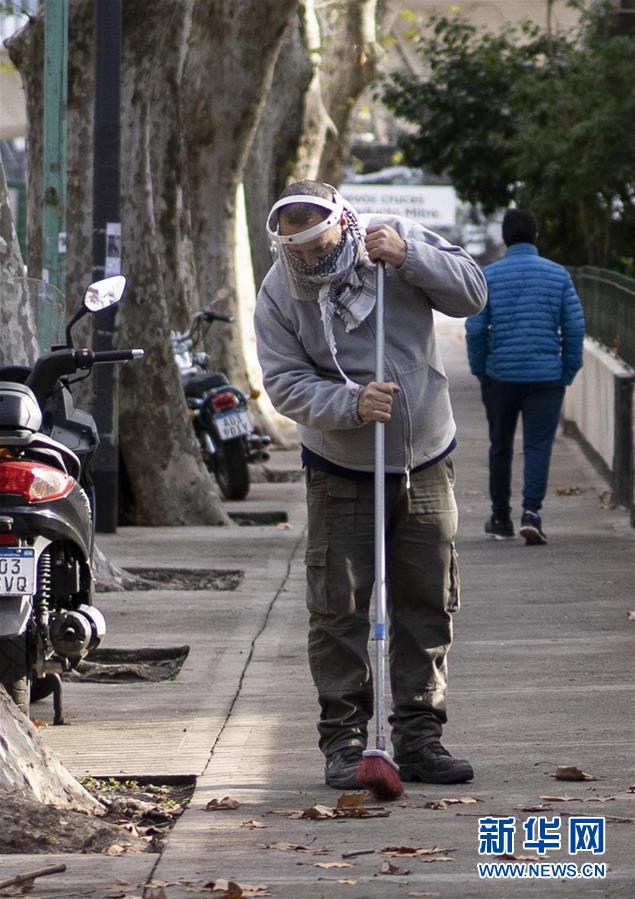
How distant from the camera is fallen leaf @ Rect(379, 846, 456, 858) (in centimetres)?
509

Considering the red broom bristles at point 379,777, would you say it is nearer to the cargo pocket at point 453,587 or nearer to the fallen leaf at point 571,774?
the fallen leaf at point 571,774

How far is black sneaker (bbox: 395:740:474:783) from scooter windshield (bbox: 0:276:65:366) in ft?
9.39

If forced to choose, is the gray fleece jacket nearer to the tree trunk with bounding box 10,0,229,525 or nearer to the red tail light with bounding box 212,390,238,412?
the tree trunk with bounding box 10,0,229,525

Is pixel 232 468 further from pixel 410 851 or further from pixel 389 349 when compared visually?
pixel 410 851

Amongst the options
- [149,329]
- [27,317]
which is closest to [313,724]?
[27,317]

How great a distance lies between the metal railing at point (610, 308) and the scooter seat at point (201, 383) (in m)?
3.11

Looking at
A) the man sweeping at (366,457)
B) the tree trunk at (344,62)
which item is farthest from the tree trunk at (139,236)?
the tree trunk at (344,62)

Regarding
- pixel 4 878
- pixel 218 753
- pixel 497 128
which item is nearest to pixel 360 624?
pixel 218 753

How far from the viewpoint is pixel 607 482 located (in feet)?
50.4

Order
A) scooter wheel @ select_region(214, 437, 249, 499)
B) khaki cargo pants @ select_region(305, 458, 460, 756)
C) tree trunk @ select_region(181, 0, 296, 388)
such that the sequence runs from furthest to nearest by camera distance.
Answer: tree trunk @ select_region(181, 0, 296, 388), scooter wheel @ select_region(214, 437, 249, 499), khaki cargo pants @ select_region(305, 458, 460, 756)

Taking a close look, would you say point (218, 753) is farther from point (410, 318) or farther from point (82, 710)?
point (410, 318)

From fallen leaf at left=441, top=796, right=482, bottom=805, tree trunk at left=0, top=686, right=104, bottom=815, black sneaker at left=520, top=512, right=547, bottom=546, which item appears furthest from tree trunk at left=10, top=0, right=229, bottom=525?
fallen leaf at left=441, top=796, right=482, bottom=805

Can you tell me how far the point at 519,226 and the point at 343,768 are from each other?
6.58 m

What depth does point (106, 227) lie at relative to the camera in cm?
1223
